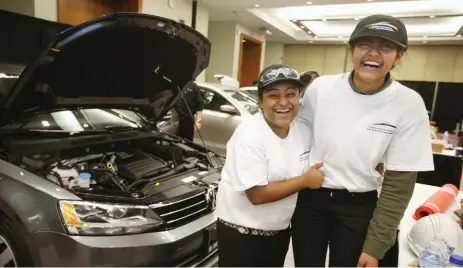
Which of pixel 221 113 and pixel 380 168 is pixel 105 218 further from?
pixel 221 113

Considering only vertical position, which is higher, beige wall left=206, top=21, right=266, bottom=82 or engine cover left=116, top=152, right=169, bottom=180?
beige wall left=206, top=21, right=266, bottom=82

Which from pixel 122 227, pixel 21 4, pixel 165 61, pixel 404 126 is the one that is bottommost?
pixel 122 227

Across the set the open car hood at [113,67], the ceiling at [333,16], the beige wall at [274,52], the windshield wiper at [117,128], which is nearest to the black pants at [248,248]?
the open car hood at [113,67]

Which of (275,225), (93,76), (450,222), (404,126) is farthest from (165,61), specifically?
(450,222)

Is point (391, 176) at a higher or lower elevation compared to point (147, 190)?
higher

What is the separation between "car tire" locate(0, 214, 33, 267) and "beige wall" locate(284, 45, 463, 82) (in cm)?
1010

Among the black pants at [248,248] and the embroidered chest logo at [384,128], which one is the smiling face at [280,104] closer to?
the embroidered chest logo at [384,128]

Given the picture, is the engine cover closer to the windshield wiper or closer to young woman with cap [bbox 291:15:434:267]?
the windshield wiper

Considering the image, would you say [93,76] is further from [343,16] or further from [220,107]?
[343,16]

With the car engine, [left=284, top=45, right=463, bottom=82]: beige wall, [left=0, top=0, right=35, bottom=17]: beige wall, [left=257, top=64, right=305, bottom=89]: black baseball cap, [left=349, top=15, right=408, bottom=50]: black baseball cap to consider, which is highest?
[left=284, top=45, right=463, bottom=82]: beige wall

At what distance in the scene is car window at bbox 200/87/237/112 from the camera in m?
4.77

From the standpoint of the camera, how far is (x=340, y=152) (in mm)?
1148

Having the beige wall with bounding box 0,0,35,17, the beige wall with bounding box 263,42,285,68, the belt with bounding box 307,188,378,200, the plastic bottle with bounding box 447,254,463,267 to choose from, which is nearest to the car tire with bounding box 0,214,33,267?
the belt with bounding box 307,188,378,200

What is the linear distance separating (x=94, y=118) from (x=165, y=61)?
0.74 m
